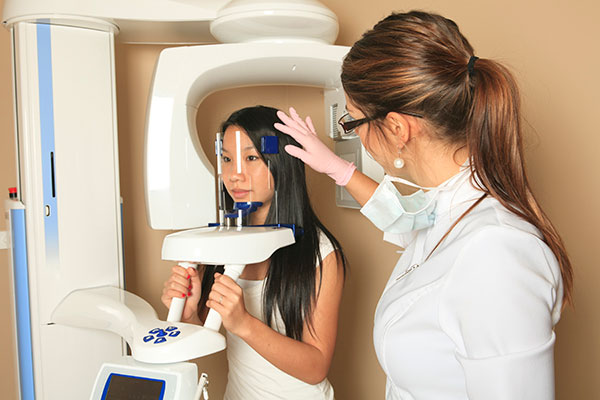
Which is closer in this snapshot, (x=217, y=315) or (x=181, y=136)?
(x=217, y=315)

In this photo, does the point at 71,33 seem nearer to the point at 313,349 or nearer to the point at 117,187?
the point at 117,187

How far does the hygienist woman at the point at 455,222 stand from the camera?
2.43ft

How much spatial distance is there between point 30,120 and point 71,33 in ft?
0.82

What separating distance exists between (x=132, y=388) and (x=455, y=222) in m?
0.68

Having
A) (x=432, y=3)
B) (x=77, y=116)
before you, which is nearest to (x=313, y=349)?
(x=77, y=116)

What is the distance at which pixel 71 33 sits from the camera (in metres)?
1.35

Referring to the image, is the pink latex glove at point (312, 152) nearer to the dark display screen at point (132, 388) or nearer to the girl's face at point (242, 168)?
the girl's face at point (242, 168)

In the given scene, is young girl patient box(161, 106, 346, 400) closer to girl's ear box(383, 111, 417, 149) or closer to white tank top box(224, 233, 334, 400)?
white tank top box(224, 233, 334, 400)

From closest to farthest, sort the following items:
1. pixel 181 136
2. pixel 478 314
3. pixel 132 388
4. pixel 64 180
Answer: pixel 478 314 → pixel 132 388 → pixel 181 136 → pixel 64 180

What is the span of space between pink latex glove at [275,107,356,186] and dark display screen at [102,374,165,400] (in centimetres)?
55

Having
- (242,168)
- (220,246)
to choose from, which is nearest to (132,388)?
(220,246)

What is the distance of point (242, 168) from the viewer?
132 centimetres

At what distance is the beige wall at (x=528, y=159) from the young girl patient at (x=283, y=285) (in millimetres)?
474

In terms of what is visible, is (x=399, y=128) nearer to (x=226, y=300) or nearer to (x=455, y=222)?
(x=455, y=222)
